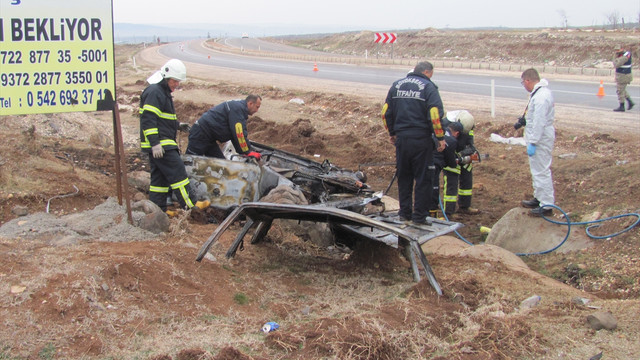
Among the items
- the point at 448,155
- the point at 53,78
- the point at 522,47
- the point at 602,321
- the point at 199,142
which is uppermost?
the point at 522,47

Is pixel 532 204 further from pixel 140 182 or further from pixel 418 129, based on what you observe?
pixel 140 182

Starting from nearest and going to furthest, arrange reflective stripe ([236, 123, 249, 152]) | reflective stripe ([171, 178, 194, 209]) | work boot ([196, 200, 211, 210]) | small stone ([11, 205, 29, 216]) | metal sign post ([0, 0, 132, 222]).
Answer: metal sign post ([0, 0, 132, 222]) < small stone ([11, 205, 29, 216]) < reflective stripe ([171, 178, 194, 209]) < work boot ([196, 200, 211, 210]) < reflective stripe ([236, 123, 249, 152])

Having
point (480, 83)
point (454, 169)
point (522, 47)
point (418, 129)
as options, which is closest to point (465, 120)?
point (454, 169)

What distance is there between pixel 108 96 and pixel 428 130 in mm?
3523

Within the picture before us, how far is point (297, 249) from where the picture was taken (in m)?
6.24

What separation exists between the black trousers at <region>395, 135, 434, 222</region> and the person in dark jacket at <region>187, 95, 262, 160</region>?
2.16 meters

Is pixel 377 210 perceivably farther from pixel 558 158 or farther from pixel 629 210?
pixel 558 158

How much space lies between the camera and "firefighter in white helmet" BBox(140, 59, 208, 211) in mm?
6828

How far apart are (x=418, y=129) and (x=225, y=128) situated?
2914 mm

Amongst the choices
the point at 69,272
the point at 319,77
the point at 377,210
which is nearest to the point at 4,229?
the point at 69,272

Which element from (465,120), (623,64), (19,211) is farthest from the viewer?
(623,64)

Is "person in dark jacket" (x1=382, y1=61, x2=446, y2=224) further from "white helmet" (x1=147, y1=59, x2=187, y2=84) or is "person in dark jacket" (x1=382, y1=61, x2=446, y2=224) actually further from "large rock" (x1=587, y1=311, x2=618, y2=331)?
"white helmet" (x1=147, y1=59, x2=187, y2=84)

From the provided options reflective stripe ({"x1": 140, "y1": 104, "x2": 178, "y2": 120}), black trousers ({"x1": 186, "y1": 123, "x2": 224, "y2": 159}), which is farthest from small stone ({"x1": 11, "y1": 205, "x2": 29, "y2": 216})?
black trousers ({"x1": 186, "y1": 123, "x2": 224, "y2": 159})

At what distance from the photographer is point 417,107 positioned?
610 cm
